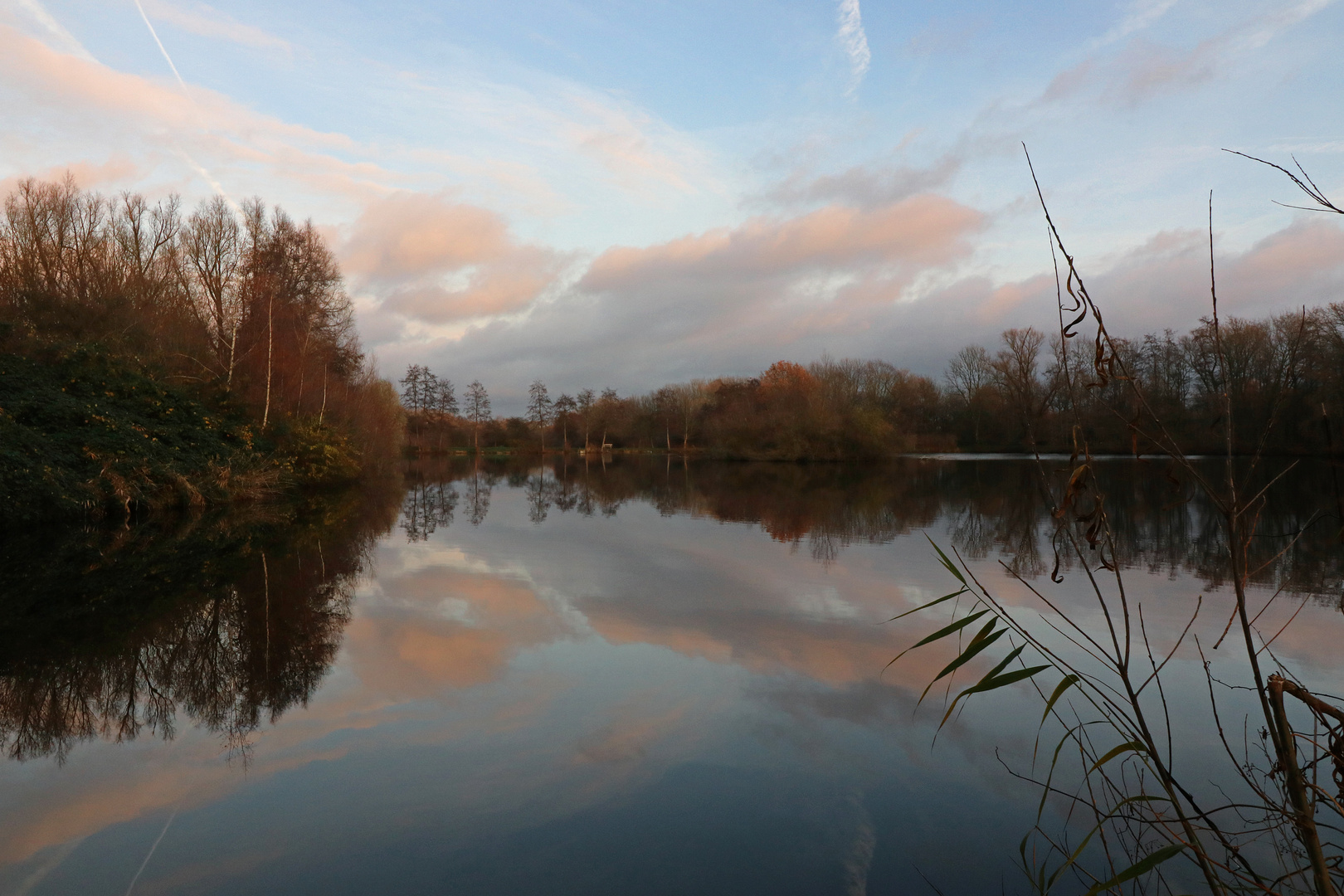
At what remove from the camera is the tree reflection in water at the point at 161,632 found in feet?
14.4

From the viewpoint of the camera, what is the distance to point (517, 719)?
14.4ft

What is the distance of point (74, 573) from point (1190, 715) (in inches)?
401

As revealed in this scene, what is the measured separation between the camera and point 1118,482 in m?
22.4

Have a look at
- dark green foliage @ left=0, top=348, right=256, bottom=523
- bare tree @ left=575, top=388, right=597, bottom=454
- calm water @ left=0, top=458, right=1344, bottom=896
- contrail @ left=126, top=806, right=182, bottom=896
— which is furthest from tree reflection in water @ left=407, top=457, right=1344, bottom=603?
bare tree @ left=575, top=388, right=597, bottom=454

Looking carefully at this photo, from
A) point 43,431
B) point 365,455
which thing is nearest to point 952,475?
point 365,455

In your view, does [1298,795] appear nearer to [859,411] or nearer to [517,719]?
[517,719]

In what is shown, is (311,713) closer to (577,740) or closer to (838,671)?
(577,740)

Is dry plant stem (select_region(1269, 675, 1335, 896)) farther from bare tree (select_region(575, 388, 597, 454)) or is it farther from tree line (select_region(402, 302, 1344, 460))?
bare tree (select_region(575, 388, 597, 454))

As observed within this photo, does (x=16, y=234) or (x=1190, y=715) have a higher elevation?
(x=16, y=234)

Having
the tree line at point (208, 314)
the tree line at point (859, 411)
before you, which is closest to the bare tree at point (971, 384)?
the tree line at point (859, 411)

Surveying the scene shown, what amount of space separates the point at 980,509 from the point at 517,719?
42.2 ft

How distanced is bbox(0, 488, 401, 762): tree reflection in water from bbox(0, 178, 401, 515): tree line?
5.49 metres

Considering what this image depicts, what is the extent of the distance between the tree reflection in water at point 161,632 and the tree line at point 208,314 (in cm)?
549

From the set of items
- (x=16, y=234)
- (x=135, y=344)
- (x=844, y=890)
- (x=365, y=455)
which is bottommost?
(x=844, y=890)
